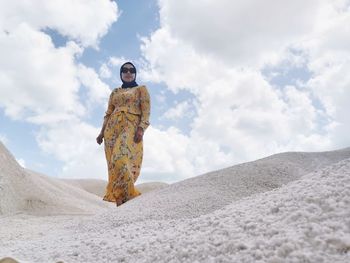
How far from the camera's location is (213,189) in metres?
5.13

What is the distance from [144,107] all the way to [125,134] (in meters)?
0.47

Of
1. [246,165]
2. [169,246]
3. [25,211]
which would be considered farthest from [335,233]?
[25,211]

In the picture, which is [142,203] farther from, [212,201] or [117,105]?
[117,105]

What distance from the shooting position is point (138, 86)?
6676 millimetres

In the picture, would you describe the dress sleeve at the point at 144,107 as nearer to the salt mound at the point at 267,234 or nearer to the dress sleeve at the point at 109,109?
the dress sleeve at the point at 109,109

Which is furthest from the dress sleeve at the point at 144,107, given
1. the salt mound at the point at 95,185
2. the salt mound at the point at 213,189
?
the salt mound at the point at 95,185

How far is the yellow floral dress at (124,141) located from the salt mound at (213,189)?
765 millimetres

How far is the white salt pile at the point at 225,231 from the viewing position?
6.50 ft

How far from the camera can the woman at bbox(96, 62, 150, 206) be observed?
20.5 feet

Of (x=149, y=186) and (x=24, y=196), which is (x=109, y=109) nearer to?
(x=24, y=196)

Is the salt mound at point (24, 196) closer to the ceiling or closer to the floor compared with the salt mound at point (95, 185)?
closer to the floor

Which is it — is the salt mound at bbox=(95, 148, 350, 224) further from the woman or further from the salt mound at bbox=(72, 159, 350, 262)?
the salt mound at bbox=(72, 159, 350, 262)

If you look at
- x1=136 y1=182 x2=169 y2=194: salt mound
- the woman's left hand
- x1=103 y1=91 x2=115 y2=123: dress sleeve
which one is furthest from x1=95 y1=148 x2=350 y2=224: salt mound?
x1=136 y1=182 x2=169 y2=194: salt mound

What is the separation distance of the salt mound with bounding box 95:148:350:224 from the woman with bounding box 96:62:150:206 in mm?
775
